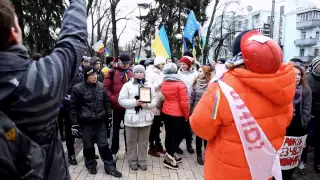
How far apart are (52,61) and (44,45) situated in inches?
699

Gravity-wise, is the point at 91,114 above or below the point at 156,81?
below

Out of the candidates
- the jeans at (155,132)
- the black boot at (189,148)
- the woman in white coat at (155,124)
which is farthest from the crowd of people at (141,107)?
the black boot at (189,148)

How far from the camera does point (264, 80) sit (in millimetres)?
2295

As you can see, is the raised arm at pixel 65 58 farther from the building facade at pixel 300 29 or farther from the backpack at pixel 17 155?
the building facade at pixel 300 29

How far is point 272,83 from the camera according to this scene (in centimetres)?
229

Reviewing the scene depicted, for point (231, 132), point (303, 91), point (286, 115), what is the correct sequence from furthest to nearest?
point (303, 91)
point (286, 115)
point (231, 132)

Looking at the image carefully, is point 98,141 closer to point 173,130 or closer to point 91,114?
point 91,114

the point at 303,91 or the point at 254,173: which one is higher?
the point at 303,91

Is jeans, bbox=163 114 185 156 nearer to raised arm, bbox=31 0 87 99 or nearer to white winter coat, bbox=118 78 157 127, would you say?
white winter coat, bbox=118 78 157 127

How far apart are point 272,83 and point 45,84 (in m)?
1.72

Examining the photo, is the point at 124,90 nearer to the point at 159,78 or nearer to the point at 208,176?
the point at 159,78

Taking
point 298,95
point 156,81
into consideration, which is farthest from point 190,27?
point 298,95

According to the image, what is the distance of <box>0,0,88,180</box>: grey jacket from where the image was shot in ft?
3.73

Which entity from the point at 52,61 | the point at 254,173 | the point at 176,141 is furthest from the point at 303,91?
the point at 52,61
